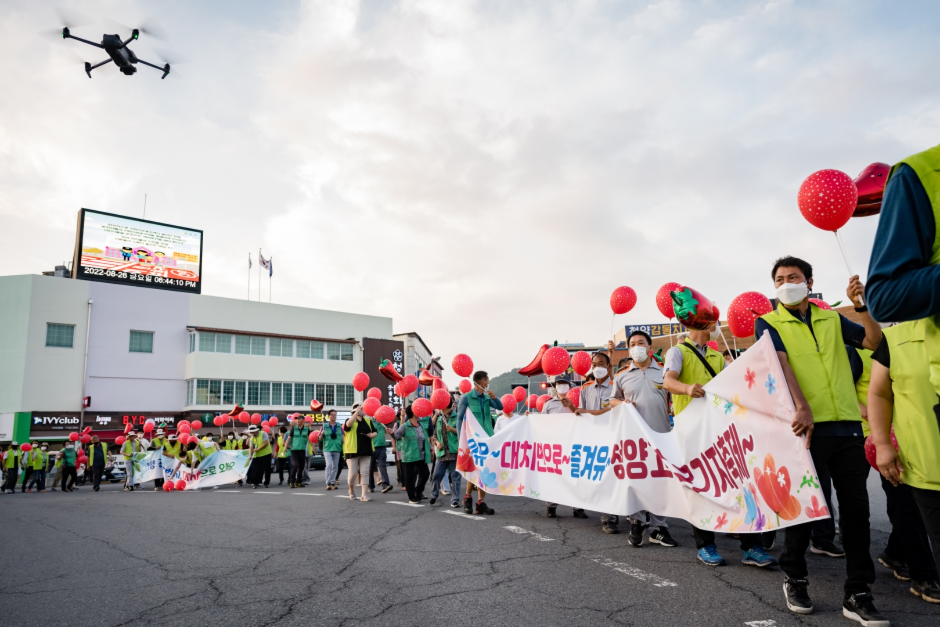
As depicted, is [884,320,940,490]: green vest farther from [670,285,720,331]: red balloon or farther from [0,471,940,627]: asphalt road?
[670,285,720,331]: red balloon

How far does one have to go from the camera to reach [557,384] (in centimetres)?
876

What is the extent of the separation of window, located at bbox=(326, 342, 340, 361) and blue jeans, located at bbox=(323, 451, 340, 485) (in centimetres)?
3105

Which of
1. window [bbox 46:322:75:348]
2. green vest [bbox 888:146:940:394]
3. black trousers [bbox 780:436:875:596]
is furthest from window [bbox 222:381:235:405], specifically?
green vest [bbox 888:146:940:394]

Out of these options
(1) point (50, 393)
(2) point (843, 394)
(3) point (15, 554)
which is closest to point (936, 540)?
(2) point (843, 394)

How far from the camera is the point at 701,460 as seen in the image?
485cm

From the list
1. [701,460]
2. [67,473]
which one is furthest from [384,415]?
[67,473]

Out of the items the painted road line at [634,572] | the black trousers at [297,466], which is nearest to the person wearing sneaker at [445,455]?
the painted road line at [634,572]

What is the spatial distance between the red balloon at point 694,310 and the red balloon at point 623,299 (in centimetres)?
375

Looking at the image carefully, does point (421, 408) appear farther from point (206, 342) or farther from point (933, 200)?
point (206, 342)

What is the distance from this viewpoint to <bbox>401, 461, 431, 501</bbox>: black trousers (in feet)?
35.0

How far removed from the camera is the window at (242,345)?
41.6 m

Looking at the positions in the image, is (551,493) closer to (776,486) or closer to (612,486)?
(612,486)

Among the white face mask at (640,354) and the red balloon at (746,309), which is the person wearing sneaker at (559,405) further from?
the red balloon at (746,309)

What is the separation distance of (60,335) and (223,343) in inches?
365
